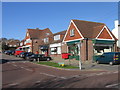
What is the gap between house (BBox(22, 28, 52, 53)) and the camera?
49.4m

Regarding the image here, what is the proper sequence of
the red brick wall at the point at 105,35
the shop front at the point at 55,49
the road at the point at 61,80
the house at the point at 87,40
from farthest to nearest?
the shop front at the point at 55,49, the red brick wall at the point at 105,35, the house at the point at 87,40, the road at the point at 61,80

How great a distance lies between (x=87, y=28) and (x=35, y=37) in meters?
25.7

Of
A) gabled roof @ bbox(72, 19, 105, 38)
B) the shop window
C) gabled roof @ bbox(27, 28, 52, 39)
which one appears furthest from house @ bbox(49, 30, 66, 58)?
gabled roof @ bbox(27, 28, 52, 39)

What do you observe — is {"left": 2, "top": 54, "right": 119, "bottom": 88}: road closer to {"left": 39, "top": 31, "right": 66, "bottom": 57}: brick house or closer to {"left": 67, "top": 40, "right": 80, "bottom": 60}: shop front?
{"left": 67, "top": 40, "right": 80, "bottom": 60}: shop front

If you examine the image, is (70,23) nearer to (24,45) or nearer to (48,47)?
(48,47)

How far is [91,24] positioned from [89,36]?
591 centimetres

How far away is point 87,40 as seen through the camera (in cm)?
2658

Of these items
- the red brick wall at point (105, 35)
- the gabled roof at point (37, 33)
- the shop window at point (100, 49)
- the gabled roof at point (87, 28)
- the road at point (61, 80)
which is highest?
the gabled roof at point (37, 33)

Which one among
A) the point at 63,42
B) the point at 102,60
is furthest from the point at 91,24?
the point at 102,60

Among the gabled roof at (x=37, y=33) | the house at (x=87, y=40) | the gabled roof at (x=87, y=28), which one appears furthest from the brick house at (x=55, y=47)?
the gabled roof at (x=37, y=33)

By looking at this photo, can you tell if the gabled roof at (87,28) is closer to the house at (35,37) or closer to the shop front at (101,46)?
the shop front at (101,46)

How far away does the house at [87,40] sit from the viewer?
26484mm

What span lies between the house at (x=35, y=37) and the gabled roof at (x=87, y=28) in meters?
20.1

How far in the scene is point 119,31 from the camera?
3675cm
